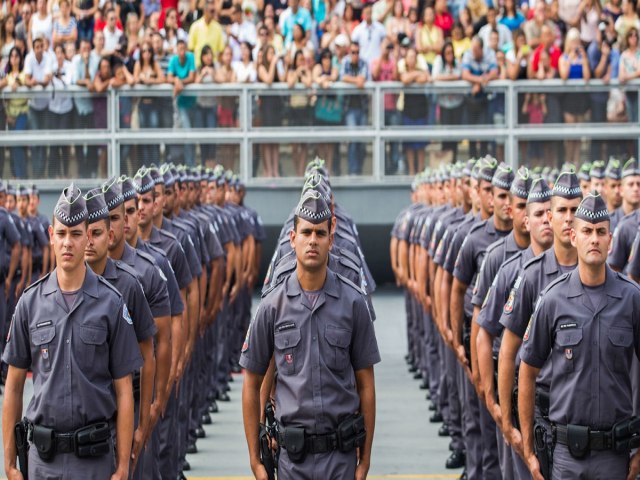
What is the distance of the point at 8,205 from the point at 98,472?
1246 centimetres

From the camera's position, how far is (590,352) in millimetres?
6660

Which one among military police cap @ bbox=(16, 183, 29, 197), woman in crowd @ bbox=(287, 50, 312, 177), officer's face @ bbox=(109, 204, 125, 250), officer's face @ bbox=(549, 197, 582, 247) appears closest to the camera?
officer's face @ bbox=(549, 197, 582, 247)

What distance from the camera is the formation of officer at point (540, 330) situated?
6.65 meters

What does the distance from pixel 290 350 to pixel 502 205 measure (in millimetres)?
3744

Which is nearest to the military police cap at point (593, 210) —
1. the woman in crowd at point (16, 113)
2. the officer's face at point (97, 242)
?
the officer's face at point (97, 242)

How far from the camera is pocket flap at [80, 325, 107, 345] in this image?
6582 mm

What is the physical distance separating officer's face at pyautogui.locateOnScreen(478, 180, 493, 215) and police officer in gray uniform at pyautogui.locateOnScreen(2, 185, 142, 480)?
461cm

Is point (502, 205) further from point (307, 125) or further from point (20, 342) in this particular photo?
point (307, 125)

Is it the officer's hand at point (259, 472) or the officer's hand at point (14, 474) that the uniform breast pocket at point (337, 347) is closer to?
the officer's hand at point (259, 472)

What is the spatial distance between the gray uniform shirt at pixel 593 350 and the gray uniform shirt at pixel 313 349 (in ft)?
2.96

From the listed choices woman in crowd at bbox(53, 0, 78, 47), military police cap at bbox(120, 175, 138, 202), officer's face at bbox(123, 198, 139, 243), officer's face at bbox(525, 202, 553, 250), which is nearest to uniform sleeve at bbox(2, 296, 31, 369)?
officer's face at bbox(123, 198, 139, 243)

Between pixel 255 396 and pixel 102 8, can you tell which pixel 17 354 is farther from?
pixel 102 8

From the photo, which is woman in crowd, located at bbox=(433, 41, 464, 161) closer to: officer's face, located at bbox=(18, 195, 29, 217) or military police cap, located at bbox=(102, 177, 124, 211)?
officer's face, located at bbox=(18, 195, 29, 217)


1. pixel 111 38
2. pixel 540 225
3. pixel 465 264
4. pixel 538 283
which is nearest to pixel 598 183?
pixel 465 264
